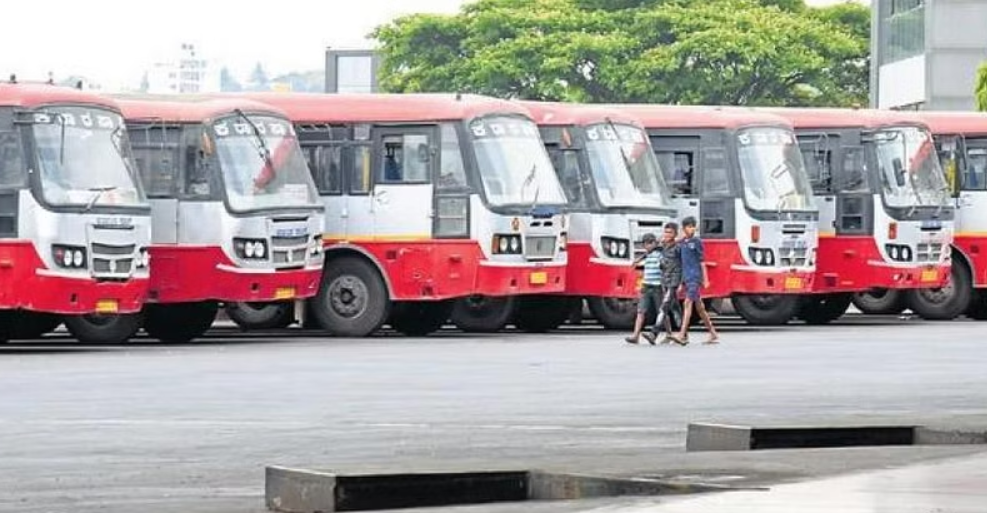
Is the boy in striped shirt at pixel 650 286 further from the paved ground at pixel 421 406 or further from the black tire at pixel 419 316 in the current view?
the black tire at pixel 419 316

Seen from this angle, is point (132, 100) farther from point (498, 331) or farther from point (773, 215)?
point (773, 215)

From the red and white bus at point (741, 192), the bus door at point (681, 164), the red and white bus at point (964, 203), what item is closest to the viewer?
the red and white bus at point (741, 192)

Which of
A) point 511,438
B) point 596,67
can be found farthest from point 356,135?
point 596,67

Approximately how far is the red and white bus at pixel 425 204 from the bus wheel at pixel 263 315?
266 cm

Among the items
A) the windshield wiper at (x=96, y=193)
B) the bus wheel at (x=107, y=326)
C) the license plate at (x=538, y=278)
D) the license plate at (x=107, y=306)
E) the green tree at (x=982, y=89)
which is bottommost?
the bus wheel at (x=107, y=326)

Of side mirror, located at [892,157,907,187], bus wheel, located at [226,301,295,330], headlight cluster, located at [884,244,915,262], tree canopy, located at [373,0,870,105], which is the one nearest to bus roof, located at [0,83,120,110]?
bus wheel, located at [226,301,295,330]

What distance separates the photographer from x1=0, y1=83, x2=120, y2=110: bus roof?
33.2 meters

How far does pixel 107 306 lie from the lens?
33031 mm

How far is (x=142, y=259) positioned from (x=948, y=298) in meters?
15.9

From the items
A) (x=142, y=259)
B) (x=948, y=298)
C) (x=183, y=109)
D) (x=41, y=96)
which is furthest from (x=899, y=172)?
(x=41, y=96)

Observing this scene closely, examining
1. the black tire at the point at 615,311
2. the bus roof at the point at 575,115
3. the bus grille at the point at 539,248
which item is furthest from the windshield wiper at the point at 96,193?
the black tire at the point at 615,311

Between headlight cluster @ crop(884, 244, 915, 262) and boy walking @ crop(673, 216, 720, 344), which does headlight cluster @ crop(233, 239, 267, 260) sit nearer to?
boy walking @ crop(673, 216, 720, 344)

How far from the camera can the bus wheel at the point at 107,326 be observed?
35344 mm

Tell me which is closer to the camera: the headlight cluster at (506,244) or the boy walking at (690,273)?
the boy walking at (690,273)
